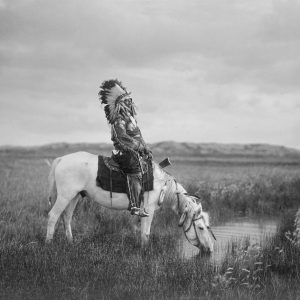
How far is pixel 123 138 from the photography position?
8180mm

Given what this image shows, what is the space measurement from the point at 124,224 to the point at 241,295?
5.46 meters

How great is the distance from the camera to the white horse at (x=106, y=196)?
843 centimetres

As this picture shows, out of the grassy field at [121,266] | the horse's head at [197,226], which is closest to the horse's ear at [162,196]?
the horse's head at [197,226]

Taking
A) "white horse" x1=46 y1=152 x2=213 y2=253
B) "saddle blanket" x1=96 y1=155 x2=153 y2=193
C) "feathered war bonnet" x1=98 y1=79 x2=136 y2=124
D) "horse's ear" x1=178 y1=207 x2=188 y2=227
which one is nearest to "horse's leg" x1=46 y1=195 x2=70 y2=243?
"white horse" x1=46 y1=152 x2=213 y2=253

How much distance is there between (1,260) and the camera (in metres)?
6.68

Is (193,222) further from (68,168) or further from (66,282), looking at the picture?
(66,282)

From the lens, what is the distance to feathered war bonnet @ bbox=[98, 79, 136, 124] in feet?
27.1

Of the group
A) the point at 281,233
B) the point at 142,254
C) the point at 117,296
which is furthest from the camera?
the point at 281,233

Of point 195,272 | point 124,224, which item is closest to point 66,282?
point 195,272

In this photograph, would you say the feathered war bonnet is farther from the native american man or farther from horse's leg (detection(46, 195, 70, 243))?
horse's leg (detection(46, 195, 70, 243))

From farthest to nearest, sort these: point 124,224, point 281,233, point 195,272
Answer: point 124,224
point 281,233
point 195,272

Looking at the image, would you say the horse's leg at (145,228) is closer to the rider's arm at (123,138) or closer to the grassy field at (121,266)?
the grassy field at (121,266)

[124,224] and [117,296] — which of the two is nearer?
[117,296]

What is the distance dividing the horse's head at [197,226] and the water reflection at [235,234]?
0.67ft
